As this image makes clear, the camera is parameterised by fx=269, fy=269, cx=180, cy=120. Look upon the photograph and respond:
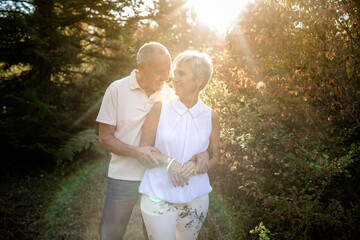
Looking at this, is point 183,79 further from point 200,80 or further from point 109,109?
point 109,109

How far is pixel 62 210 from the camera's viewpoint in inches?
194

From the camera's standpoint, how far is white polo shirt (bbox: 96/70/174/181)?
2398 millimetres

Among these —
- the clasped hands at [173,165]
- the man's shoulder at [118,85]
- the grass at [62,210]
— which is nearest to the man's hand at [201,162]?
the clasped hands at [173,165]

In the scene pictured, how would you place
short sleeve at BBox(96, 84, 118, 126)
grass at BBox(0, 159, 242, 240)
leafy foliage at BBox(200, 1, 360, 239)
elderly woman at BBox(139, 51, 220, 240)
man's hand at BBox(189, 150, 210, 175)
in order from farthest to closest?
grass at BBox(0, 159, 242, 240), leafy foliage at BBox(200, 1, 360, 239), short sleeve at BBox(96, 84, 118, 126), man's hand at BBox(189, 150, 210, 175), elderly woman at BBox(139, 51, 220, 240)

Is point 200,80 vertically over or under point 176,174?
over

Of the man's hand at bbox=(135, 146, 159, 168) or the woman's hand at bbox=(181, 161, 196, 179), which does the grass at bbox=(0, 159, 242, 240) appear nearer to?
the woman's hand at bbox=(181, 161, 196, 179)

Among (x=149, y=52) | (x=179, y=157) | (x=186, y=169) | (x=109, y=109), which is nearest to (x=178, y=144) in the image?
(x=179, y=157)

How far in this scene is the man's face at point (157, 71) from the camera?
7.88ft

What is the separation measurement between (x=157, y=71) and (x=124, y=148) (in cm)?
75

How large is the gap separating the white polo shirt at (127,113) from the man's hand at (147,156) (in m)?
0.32

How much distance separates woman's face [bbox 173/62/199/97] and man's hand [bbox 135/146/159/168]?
0.55 m

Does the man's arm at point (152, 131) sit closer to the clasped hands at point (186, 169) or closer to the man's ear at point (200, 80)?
the clasped hands at point (186, 169)

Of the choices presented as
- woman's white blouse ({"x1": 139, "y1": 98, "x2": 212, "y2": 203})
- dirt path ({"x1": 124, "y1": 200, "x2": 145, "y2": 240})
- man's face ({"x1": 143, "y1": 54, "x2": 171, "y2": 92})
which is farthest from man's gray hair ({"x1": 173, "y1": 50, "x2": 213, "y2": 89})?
dirt path ({"x1": 124, "y1": 200, "x2": 145, "y2": 240})

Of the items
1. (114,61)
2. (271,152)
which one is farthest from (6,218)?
(114,61)
